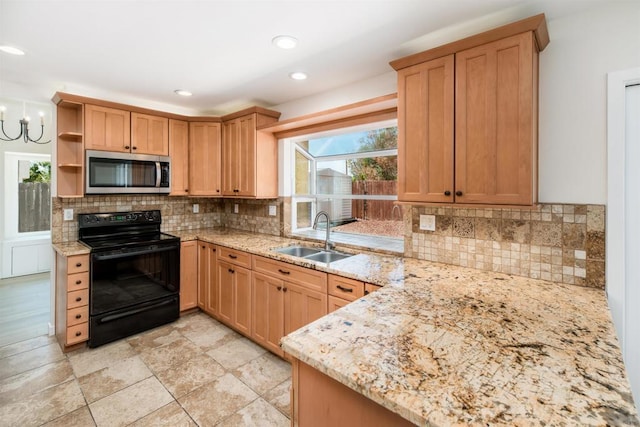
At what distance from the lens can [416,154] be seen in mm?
2018

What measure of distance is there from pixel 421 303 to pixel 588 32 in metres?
1.73

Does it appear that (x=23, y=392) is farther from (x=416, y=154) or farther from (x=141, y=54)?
(x=416, y=154)

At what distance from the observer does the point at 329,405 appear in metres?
1.08

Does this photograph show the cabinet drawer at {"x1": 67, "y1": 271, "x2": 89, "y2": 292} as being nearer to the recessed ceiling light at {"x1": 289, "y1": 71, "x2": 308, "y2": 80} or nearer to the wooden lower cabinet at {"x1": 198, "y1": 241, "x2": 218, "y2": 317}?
the wooden lower cabinet at {"x1": 198, "y1": 241, "x2": 218, "y2": 317}

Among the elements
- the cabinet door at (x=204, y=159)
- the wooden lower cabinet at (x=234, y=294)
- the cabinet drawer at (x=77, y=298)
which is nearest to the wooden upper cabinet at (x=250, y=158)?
the cabinet door at (x=204, y=159)

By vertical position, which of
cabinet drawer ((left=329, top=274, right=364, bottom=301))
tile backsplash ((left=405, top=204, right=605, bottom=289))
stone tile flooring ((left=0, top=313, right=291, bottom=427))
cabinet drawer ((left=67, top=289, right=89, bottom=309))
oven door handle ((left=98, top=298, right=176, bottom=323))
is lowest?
stone tile flooring ((left=0, top=313, right=291, bottom=427))

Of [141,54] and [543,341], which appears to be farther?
[141,54]

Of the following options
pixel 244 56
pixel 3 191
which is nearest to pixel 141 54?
pixel 244 56

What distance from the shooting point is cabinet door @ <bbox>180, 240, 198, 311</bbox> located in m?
3.44

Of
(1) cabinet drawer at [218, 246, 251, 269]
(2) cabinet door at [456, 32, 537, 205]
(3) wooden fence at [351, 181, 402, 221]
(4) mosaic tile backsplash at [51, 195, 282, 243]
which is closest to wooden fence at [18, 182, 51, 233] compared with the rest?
(4) mosaic tile backsplash at [51, 195, 282, 243]

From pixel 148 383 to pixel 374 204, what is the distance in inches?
91.0

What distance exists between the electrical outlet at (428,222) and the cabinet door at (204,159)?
7.94 ft

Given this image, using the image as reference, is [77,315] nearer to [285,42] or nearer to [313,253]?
[313,253]

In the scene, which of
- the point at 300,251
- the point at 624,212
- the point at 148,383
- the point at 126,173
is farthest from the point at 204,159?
the point at 624,212
